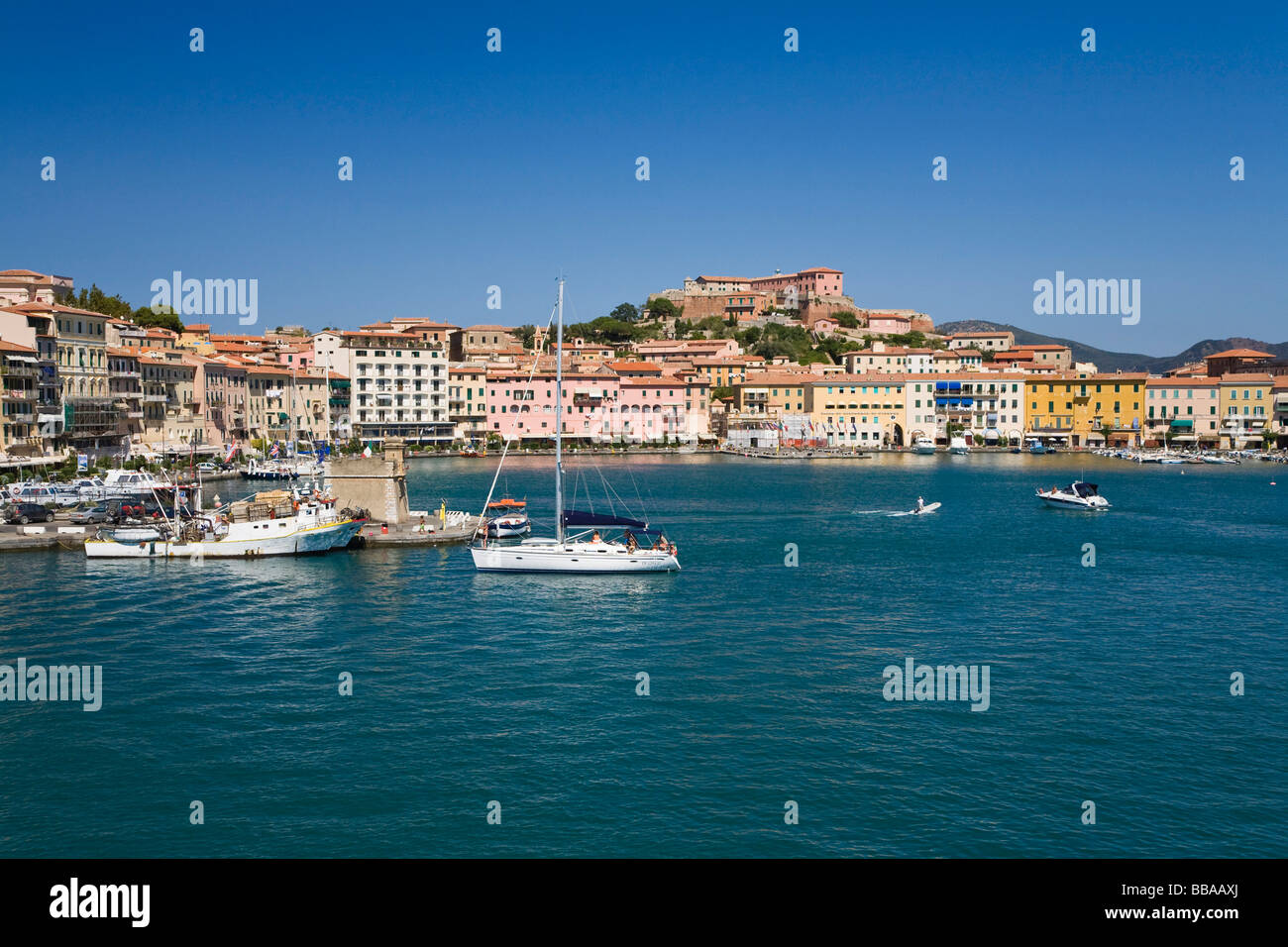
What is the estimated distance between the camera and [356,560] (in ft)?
100

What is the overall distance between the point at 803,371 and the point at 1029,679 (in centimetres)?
8433

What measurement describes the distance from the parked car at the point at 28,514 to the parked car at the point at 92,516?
0.87 metres

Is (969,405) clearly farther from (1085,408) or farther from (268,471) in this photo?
(268,471)

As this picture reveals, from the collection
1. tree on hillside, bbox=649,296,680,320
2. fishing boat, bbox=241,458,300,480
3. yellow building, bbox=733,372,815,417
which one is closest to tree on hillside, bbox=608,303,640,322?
tree on hillside, bbox=649,296,680,320

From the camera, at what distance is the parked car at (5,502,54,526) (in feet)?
117

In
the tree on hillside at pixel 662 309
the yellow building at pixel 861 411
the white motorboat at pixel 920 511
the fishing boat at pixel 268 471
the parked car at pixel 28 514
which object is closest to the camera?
the parked car at pixel 28 514

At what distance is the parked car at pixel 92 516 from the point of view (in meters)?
35.2

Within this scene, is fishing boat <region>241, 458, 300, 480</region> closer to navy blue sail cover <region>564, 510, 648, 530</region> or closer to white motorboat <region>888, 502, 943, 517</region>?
navy blue sail cover <region>564, 510, 648, 530</region>

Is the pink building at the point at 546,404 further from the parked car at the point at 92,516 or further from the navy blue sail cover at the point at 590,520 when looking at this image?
the navy blue sail cover at the point at 590,520

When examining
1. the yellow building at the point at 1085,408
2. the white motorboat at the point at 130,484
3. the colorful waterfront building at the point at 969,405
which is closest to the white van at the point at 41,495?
the white motorboat at the point at 130,484

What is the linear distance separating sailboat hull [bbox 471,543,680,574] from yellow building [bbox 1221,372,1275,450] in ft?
273

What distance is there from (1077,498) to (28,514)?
42.3m

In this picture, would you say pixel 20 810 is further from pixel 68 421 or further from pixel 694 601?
pixel 68 421
